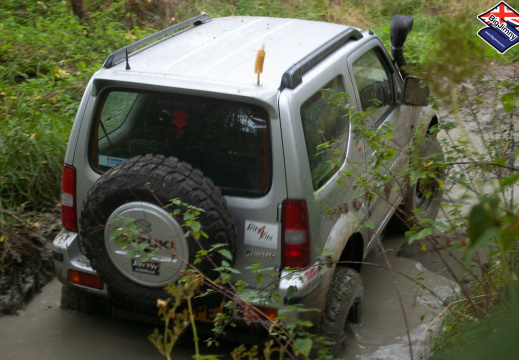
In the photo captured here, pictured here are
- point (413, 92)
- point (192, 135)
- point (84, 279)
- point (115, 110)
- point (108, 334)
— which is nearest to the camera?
point (192, 135)

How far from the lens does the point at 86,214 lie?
3.16 metres

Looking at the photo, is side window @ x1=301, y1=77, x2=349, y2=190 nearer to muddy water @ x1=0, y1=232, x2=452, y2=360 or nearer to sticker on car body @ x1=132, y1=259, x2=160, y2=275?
sticker on car body @ x1=132, y1=259, x2=160, y2=275

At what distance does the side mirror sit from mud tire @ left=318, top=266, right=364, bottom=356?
1362 mm

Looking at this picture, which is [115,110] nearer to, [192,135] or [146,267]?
[192,135]

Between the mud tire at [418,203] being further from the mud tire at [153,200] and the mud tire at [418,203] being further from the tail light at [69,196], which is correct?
the tail light at [69,196]

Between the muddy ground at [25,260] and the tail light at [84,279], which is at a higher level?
the tail light at [84,279]

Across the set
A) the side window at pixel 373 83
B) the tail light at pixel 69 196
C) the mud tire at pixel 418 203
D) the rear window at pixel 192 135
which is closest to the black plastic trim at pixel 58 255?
the tail light at pixel 69 196

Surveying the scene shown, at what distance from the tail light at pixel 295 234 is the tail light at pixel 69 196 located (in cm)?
122

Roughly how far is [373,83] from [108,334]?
7.86ft

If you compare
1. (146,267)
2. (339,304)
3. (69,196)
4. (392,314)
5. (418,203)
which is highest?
(69,196)

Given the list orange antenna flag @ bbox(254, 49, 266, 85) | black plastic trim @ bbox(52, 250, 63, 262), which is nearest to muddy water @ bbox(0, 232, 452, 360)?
black plastic trim @ bbox(52, 250, 63, 262)

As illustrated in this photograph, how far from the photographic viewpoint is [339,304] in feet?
11.7

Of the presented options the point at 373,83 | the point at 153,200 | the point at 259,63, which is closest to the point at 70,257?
the point at 153,200

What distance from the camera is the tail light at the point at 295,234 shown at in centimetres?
311
